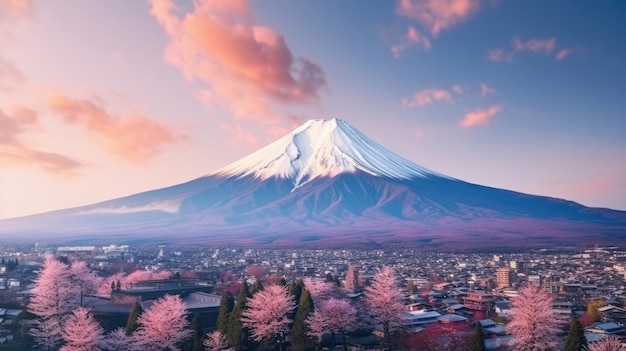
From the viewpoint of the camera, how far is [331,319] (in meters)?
22.6

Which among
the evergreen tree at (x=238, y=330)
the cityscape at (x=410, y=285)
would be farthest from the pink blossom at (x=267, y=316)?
the cityscape at (x=410, y=285)

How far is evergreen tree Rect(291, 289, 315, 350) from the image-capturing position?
70.9 ft

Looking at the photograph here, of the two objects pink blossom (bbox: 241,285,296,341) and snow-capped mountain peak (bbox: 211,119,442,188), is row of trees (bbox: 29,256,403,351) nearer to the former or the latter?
pink blossom (bbox: 241,285,296,341)

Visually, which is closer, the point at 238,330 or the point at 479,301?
the point at 238,330

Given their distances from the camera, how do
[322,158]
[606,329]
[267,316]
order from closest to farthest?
[267,316] → [606,329] → [322,158]

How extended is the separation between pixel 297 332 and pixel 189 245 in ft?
238

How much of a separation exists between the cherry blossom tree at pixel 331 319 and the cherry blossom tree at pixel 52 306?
10.1 m

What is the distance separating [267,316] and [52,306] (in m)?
9.89

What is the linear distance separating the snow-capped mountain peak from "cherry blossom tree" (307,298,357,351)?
11951cm

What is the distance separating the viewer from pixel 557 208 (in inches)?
5335

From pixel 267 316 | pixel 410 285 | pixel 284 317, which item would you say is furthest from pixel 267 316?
pixel 410 285

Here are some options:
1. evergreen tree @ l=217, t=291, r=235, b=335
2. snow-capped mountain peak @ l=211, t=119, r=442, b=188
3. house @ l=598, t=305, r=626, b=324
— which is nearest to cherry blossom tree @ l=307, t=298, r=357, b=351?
evergreen tree @ l=217, t=291, r=235, b=335

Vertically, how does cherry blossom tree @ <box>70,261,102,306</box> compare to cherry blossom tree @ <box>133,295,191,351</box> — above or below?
above

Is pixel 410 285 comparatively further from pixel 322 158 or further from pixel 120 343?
pixel 322 158
